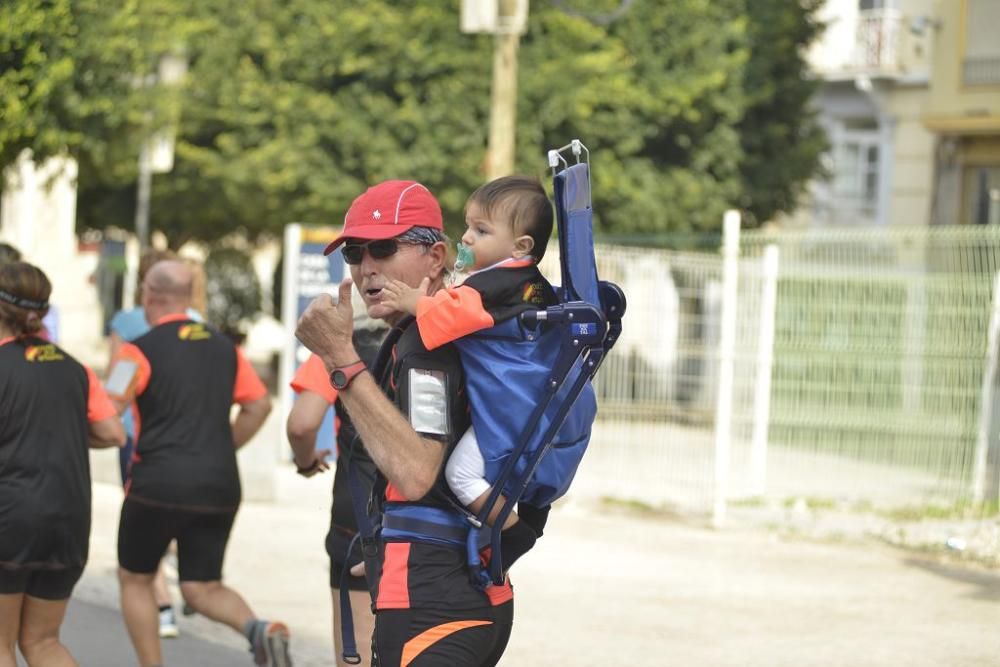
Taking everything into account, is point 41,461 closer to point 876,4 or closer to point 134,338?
point 134,338

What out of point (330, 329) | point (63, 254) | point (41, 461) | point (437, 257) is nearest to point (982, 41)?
point (41, 461)

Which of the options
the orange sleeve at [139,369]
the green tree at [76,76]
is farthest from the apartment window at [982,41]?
the orange sleeve at [139,369]

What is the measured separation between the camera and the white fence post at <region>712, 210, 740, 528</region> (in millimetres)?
11875

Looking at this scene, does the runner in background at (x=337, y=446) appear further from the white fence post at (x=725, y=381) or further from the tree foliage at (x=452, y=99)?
the tree foliage at (x=452, y=99)

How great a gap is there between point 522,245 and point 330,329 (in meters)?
0.46

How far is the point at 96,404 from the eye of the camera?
5793 millimetres

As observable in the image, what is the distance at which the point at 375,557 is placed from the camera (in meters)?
3.67

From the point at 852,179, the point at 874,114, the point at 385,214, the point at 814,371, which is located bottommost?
the point at 814,371

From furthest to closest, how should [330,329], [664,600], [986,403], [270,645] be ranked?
1. [986,403]
2. [664,600]
3. [270,645]
4. [330,329]

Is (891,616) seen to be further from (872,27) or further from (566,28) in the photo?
(872,27)

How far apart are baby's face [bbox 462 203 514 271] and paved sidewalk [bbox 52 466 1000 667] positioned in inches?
163

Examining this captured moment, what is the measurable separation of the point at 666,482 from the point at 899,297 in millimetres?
2307

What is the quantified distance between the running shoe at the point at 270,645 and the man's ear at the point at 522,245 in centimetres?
305

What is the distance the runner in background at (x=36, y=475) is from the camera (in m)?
5.44
